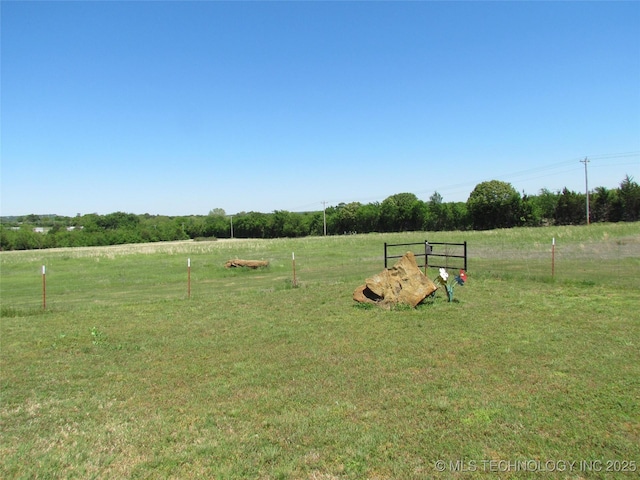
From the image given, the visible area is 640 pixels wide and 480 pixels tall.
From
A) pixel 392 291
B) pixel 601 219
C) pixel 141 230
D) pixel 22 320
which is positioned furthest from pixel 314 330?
pixel 141 230

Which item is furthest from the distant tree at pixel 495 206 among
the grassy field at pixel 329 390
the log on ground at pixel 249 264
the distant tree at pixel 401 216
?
the grassy field at pixel 329 390

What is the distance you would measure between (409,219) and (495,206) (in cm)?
1917

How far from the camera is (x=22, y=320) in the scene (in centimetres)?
1276

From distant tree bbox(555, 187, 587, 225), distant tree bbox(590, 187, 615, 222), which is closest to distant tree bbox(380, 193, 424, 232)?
distant tree bbox(555, 187, 587, 225)

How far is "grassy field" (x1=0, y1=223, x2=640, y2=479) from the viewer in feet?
13.9

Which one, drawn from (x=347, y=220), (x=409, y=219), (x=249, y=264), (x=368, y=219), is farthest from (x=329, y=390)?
(x=347, y=220)

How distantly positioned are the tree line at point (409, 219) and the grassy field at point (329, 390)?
6719cm

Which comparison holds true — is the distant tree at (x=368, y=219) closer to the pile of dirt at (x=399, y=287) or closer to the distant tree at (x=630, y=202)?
the distant tree at (x=630, y=202)

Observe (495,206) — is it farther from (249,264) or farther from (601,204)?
(249,264)

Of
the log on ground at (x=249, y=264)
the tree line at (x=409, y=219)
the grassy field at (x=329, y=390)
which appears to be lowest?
the grassy field at (x=329, y=390)

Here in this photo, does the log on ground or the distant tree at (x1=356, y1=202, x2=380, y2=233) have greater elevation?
the distant tree at (x1=356, y1=202, x2=380, y2=233)

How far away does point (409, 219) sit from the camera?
308 feet

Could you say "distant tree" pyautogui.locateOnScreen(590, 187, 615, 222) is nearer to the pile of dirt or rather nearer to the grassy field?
the grassy field

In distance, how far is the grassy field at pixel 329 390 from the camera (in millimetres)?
4246
